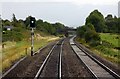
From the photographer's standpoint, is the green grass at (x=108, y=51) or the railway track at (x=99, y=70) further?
the green grass at (x=108, y=51)

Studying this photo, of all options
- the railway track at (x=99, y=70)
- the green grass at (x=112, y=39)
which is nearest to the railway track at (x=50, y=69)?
the railway track at (x=99, y=70)

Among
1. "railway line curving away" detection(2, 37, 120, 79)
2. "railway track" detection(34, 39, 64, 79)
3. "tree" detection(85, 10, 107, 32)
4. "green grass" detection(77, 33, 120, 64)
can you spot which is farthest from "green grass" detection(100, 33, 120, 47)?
"railway line curving away" detection(2, 37, 120, 79)

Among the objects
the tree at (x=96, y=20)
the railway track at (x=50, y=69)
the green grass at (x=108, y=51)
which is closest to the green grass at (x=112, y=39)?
the green grass at (x=108, y=51)

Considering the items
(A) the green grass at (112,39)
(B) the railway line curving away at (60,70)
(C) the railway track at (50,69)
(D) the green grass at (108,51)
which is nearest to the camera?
(B) the railway line curving away at (60,70)

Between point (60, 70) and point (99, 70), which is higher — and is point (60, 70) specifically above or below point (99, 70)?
above

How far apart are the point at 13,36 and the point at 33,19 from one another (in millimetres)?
43689

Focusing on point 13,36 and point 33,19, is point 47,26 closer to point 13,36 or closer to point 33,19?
point 13,36

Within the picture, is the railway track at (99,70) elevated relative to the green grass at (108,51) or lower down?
elevated

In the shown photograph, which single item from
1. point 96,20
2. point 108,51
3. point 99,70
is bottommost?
point 108,51

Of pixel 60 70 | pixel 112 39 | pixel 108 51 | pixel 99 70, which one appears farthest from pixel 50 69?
pixel 112 39

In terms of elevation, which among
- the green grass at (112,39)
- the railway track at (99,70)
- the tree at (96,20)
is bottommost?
the green grass at (112,39)

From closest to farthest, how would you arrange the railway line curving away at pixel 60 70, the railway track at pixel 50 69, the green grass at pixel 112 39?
the railway line curving away at pixel 60 70
the railway track at pixel 50 69
the green grass at pixel 112 39

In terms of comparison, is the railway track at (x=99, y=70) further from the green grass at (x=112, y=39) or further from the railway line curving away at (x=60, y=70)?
the green grass at (x=112, y=39)

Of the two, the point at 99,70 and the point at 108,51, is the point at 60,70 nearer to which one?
the point at 99,70
